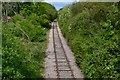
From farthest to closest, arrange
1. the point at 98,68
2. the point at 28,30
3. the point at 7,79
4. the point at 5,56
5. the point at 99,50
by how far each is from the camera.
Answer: the point at 28,30, the point at 99,50, the point at 98,68, the point at 5,56, the point at 7,79

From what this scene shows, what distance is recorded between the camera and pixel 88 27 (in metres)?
15.7

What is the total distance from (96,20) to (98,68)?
7.64 metres

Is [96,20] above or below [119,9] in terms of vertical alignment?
below

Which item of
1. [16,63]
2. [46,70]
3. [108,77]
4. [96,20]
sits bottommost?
[46,70]

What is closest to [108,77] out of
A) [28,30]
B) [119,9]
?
[119,9]

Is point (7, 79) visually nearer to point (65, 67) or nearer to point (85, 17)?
point (65, 67)

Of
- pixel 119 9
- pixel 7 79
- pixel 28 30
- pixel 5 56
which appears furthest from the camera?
pixel 28 30

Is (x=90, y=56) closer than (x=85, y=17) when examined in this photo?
Yes

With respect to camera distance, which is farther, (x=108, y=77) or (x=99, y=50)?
(x=99, y=50)

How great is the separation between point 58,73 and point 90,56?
231 cm

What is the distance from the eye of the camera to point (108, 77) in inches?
325

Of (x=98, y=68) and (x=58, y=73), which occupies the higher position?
(x=98, y=68)

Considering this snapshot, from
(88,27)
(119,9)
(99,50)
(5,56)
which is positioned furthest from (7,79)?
(88,27)

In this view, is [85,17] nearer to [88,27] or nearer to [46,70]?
[88,27]
